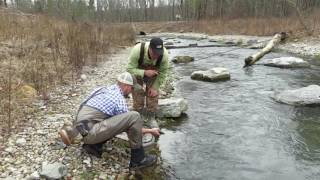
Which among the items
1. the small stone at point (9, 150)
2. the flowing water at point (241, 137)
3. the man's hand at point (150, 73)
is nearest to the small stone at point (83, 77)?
the flowing water at point (241, 137)

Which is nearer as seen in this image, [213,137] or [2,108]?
[2,108]

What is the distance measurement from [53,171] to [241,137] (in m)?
3.77

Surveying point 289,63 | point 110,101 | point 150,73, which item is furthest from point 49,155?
point 289,63

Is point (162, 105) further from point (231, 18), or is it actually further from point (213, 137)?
point (231, 18)

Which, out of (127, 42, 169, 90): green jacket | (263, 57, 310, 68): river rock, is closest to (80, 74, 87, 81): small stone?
(127, 42, 169, 90): green jacket

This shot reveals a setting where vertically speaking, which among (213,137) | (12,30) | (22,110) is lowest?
(213,137)

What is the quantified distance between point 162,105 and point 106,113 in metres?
Answer: 3.38

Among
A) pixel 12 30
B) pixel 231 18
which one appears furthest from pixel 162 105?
pixel 231 18

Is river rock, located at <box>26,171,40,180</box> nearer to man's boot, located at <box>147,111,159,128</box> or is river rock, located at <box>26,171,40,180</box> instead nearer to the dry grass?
the dry grass

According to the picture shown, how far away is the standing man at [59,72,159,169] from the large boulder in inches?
227

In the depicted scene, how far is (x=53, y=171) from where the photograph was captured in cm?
485

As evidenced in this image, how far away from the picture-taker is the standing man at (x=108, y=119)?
495 cm

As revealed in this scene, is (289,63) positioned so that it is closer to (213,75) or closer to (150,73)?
(213,75)

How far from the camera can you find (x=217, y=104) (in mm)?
9789
